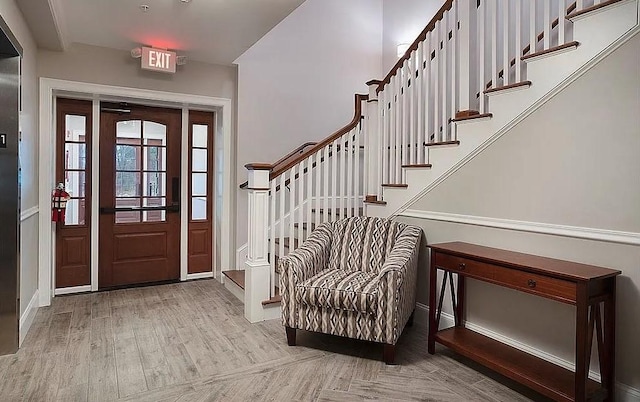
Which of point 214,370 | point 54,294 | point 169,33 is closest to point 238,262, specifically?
point 54,294

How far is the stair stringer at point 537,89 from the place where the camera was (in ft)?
6.69

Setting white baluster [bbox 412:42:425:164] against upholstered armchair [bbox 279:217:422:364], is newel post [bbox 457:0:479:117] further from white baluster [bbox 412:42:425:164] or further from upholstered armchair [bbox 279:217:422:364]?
upholstered armchair [bbox 279:217:422:364]

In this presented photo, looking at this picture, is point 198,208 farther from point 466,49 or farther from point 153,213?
point 466,49

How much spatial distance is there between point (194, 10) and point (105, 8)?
0.69 m

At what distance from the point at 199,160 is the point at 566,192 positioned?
3.70 m

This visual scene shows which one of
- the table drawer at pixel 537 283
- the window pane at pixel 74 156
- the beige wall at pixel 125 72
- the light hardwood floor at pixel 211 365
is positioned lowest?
the light hardwood floor at pixel 211 365

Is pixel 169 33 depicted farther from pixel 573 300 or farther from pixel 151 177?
pixel 573 300

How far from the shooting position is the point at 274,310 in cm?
342

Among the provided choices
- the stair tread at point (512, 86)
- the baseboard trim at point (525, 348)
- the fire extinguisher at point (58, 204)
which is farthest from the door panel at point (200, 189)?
the stair tread at point (512, 86)

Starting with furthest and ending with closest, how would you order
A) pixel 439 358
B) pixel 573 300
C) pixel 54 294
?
pixel 54 294 < pixel 439 358 < pixel 573 300

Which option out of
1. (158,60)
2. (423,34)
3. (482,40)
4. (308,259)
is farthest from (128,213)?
(482,40)

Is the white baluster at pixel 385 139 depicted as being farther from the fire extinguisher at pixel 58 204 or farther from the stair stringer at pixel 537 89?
the fire extinguisher at pixel 58 204

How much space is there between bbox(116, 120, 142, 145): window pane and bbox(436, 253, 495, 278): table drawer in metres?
3.41

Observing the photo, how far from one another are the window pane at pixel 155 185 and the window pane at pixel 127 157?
16cm
